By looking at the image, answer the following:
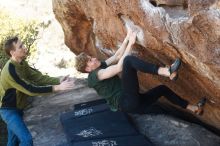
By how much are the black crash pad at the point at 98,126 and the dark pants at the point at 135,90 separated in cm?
86

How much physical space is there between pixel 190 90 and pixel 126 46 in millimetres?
1415

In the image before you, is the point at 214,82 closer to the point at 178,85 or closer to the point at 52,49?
the point at 178,85

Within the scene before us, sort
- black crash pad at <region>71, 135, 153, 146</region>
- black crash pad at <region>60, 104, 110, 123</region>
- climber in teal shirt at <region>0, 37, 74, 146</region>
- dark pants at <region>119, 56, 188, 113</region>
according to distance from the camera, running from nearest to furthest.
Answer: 1. dark pants at <region>119, 56, 188, 113</region>
2. climber in teal shirt at <region>0, 37, 74, 146</region>
3. black crash pad at <region>71, 135, 153, 146</region>
4. black crash pad at <region>60, 104, 110, 123</region>

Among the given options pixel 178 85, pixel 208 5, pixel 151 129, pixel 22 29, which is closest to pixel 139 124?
pixel 151 129

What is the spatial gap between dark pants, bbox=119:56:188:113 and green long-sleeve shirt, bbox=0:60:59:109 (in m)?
1.22

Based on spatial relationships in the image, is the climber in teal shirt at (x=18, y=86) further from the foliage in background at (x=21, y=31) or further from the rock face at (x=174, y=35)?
the foliage in background at (x=21, y=31)

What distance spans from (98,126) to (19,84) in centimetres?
198

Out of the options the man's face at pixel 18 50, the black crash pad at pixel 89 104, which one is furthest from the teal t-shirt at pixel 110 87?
the black crash pad at pixel 89 104

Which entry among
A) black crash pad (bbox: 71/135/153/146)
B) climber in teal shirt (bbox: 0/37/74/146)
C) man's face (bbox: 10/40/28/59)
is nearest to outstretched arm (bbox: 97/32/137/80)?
climber in teal shirt (bbox: 0/37/74/146)

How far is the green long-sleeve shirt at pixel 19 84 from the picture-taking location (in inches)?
287

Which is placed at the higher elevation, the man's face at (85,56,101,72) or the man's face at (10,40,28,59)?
the man's face at (10,40,28,59)

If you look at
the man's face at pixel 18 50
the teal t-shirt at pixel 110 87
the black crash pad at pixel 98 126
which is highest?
the man's face at pixel 18 50

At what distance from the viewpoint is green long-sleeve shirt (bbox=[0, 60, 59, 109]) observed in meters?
7.29

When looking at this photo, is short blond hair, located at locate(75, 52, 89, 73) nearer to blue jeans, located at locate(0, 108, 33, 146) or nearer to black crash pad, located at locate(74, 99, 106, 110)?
blue jeans, located at locate(0, 108, 33, 146)
